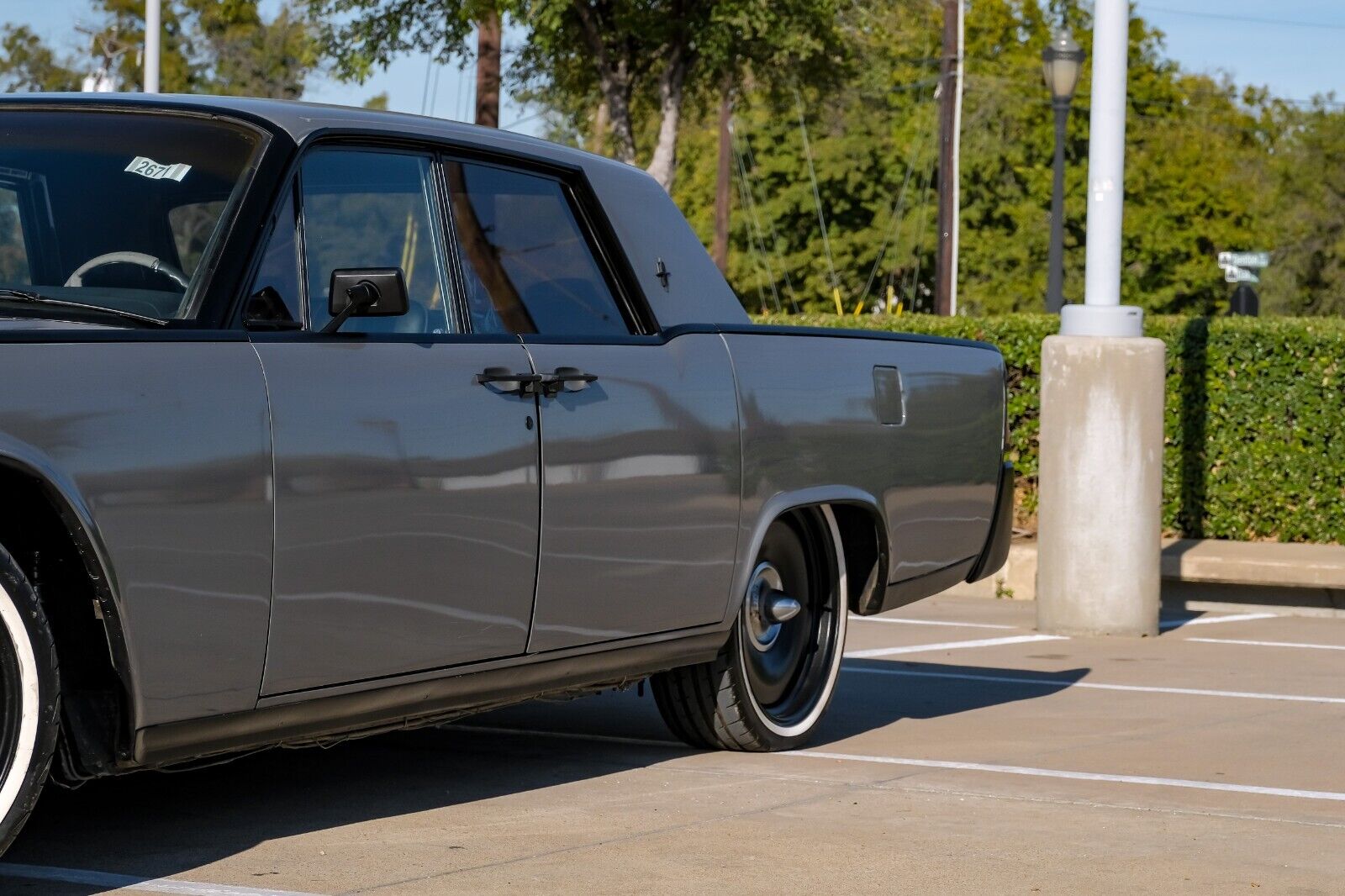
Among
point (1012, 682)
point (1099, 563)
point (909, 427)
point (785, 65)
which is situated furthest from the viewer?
point (785, 65)

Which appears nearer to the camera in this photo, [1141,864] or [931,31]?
[1141,864]

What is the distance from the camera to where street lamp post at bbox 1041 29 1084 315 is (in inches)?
802

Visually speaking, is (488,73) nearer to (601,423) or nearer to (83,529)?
(601,423)

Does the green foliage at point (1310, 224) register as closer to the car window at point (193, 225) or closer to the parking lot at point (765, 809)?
the parking lot at point (765, 809)

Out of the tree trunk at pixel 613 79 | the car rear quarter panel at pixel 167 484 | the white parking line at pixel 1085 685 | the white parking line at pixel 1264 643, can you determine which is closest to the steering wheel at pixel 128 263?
the car rear quarter panel at pixel 167 484

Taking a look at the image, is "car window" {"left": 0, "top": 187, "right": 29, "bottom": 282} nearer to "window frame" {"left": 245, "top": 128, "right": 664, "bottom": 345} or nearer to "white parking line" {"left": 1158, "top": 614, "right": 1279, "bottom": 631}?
"window frame" {"left": 245, "top": 128, "right": 664, "bottom": 345}

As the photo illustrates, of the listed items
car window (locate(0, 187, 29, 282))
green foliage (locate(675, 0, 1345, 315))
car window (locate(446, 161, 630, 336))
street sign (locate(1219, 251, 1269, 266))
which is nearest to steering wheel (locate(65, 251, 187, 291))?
car window (locate(0, 187, 29, 282))

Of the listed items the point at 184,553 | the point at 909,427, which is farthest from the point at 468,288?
the point at 909,427

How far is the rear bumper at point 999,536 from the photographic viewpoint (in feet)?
24.6

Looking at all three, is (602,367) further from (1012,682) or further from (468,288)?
(1012,682)

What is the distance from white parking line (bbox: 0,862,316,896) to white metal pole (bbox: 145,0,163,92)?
59.7ft

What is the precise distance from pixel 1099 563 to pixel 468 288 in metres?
6.25

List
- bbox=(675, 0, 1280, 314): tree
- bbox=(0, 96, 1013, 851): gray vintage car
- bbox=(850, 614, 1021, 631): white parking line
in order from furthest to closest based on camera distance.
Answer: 1. bbox=(675, 0, 1280, 314): tree
2. bbox=(850, 614, 1021, 631): white parking line
3. bbox=(0, 96, 1013, 851): gray vintage car

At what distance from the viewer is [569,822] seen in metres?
5.37
